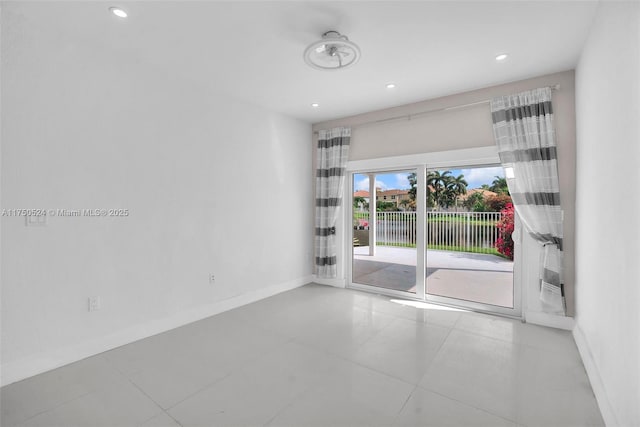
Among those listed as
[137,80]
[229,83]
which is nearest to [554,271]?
[229,83]

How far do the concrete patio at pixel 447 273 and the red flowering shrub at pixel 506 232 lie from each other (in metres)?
0.12

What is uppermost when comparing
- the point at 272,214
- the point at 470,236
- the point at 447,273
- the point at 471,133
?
the point at 471,133

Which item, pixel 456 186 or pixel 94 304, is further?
pixel 456 186

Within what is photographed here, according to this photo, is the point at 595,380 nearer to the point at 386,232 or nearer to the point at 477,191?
the point at 477,191

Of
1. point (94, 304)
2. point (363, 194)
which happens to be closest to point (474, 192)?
point (363, 194)

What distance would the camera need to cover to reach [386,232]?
4.39 metres

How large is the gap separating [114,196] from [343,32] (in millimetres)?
2495

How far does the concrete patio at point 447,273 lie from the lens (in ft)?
11.7

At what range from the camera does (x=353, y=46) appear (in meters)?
2.21

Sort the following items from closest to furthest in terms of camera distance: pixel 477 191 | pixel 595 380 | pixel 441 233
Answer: pixel 595 380 < pixel 477 191 < pixel 441 233

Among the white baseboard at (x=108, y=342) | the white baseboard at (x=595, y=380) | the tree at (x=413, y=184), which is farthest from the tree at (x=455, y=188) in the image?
the white baseboard at (x=108, y=342)

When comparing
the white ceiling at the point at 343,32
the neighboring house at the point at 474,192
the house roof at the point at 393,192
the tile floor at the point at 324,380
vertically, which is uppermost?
the white ceiling at the point at 343,32

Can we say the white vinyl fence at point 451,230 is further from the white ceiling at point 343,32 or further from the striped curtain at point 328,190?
the white ceiling at point 343,32

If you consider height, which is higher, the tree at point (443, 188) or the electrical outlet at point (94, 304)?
the tree at point (443, 188)
